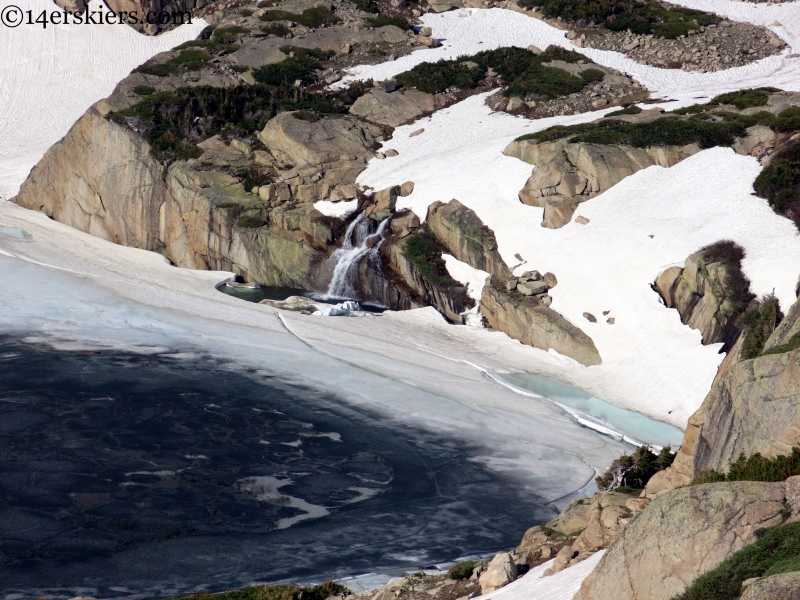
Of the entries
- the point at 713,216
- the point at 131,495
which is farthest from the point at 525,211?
the point at 131,495

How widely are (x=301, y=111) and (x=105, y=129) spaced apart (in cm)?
1184

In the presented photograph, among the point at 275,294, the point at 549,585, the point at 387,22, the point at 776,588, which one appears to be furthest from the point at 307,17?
the point at 776,588

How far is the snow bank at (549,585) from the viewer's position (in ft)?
51.4

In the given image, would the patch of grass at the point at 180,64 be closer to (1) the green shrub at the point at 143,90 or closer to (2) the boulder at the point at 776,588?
(1) the green shrub at the point at 143,90

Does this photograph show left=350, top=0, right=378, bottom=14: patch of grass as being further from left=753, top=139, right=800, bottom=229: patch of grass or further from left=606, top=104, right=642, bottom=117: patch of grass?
left=753, top=139, right=800, bottom=229: patch of grass

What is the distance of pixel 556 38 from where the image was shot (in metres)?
74.0

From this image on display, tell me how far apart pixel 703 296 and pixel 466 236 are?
1290 cm

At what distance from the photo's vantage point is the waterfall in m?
49.4

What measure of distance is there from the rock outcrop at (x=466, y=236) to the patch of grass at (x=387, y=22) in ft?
101

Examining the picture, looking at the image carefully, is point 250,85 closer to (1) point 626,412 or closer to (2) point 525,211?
(2) point 525,211

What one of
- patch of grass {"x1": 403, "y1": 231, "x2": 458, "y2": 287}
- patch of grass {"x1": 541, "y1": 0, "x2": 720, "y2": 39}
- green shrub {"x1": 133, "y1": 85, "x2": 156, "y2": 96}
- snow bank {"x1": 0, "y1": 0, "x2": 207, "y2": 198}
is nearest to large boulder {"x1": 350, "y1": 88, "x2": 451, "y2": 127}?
green shrub {"x1": 133, "y1": 85, "x2": 156, "y2": 96}

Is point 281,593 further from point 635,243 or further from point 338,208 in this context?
point 338,208

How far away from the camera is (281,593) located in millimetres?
20359

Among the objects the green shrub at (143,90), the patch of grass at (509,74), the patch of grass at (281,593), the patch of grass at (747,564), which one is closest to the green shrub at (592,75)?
the patch of grass at (509,74)
